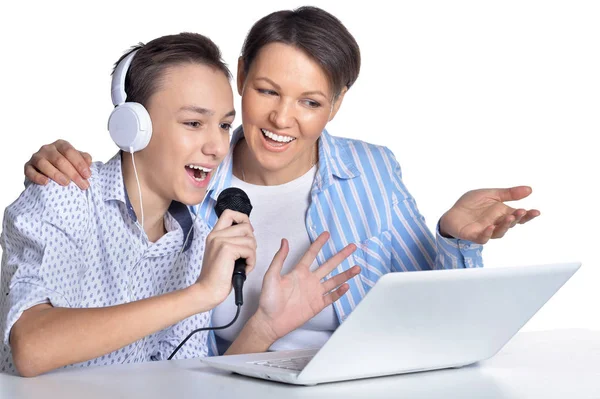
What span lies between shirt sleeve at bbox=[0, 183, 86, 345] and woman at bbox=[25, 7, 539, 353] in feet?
2.26

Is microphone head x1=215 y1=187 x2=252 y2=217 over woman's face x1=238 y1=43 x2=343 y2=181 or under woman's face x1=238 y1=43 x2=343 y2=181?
under

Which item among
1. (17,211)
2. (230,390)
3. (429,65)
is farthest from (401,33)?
(230,390)

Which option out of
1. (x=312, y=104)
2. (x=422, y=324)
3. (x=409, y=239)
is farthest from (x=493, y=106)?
(x=422, y=324)

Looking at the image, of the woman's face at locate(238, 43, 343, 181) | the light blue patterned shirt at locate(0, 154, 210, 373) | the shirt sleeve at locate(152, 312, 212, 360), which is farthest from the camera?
the woman's face at locate(238, 43, 343, 181)

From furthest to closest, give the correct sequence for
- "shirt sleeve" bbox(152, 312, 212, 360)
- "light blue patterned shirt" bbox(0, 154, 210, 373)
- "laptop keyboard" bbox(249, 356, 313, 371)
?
"shirt sleeve" bbox(152, 312, 212, 360), "light blue patterned shirt" bbox(0, 154, 210, 373), "laptop keyboard" bbox(249, 356, 313, 371)

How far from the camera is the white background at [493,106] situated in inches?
161

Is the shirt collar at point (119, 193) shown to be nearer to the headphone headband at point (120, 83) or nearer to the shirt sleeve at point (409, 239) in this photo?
the headphone headband at point (120, 83)

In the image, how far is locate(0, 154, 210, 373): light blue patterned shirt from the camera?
1714mm

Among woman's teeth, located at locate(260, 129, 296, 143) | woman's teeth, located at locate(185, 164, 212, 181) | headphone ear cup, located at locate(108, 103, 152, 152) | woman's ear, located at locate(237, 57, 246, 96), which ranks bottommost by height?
woman's teeth, located at locate(185, 164, 212, 181)

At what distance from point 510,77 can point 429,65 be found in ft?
1.40

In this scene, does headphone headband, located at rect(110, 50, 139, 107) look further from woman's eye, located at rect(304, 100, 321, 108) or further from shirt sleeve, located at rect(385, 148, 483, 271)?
shirt sleeve, located at rect(385, 148, 483, 271)

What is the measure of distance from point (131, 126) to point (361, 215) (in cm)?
92

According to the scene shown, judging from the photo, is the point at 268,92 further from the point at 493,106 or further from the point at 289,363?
the point at 493,106

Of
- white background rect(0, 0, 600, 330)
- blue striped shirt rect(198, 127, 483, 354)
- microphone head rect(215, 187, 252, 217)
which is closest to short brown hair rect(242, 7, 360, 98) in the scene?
blue striped shirt rect(198, 127, 483, 354)
